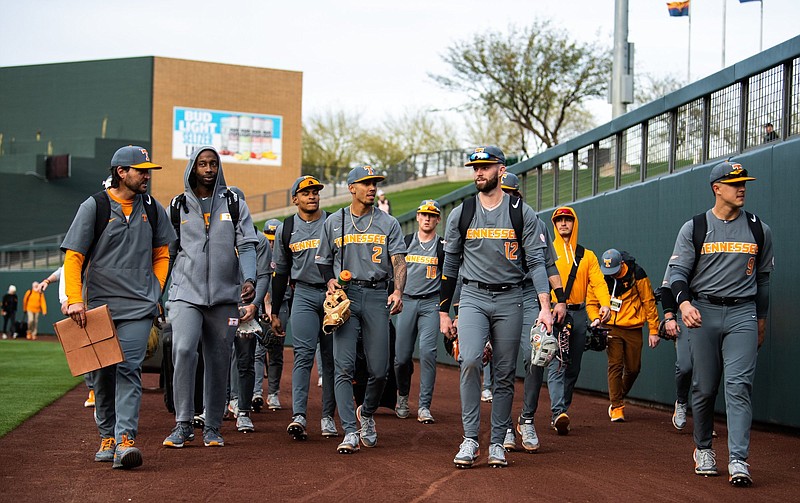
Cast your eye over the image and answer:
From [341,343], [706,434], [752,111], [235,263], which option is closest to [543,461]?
[706,434]

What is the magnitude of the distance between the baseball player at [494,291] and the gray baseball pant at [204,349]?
1803 millimetres

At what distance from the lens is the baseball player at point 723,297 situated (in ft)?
24.6

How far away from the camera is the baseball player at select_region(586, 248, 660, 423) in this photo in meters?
11.8

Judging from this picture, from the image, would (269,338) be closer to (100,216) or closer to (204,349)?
(204,349)

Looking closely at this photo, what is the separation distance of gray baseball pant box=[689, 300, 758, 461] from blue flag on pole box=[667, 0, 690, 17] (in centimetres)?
2324

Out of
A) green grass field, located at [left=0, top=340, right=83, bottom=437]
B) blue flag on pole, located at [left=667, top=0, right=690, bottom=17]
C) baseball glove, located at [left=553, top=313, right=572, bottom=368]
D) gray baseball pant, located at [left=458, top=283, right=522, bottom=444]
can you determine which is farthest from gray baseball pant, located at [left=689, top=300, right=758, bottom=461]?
blue flag on pole, located at [left=667, top=0, right=690, bottom=17]

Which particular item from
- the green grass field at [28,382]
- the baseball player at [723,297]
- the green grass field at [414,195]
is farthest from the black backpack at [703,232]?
the green grass field at [414,195]

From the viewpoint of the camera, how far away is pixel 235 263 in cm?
868

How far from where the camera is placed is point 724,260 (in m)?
7.69

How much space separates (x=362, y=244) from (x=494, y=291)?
150cm

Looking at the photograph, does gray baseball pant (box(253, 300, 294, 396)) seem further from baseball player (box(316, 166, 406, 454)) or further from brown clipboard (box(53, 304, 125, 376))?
brown clipboard (box(53, 304, 125, 376))

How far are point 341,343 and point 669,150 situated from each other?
6251 millimetres

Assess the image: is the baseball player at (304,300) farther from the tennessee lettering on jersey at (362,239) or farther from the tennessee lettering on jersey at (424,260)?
the tennessee lettering on jersey at (424,260)

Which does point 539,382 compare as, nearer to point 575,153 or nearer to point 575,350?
point 575,350
